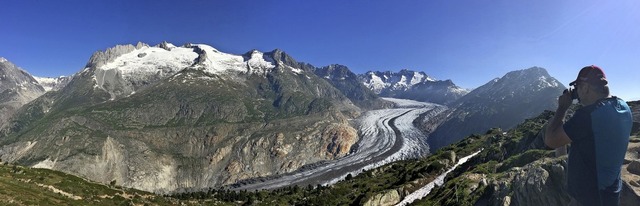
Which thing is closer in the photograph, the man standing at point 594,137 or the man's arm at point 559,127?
the man standing at point 594,137

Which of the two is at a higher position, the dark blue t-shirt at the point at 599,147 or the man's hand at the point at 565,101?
the man's hand at the point at 565,101

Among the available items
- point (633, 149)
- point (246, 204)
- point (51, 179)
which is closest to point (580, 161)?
point (633, 149)

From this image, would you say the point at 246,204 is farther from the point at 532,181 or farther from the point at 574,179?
the point at 574,179

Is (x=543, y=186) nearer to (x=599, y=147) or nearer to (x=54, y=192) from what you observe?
(x=599, y=147)

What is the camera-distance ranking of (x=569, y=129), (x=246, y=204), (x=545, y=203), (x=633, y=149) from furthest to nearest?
(x=246, y=204) → (x=633, y=149) → (x=545, y=203) → (x=569, y=129)

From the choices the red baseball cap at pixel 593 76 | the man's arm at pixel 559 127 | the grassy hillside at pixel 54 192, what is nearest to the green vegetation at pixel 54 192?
the grassy hillside at pixel 54 192

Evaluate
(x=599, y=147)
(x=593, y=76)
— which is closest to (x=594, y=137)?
(x=599, y=147)

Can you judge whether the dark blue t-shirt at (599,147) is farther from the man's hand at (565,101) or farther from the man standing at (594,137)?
the man's hand at (565,101)

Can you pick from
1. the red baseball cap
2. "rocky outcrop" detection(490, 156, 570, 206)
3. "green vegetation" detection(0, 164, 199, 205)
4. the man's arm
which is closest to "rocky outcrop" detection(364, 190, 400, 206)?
"green vegetation" detection(0, 164, 199, 205)
